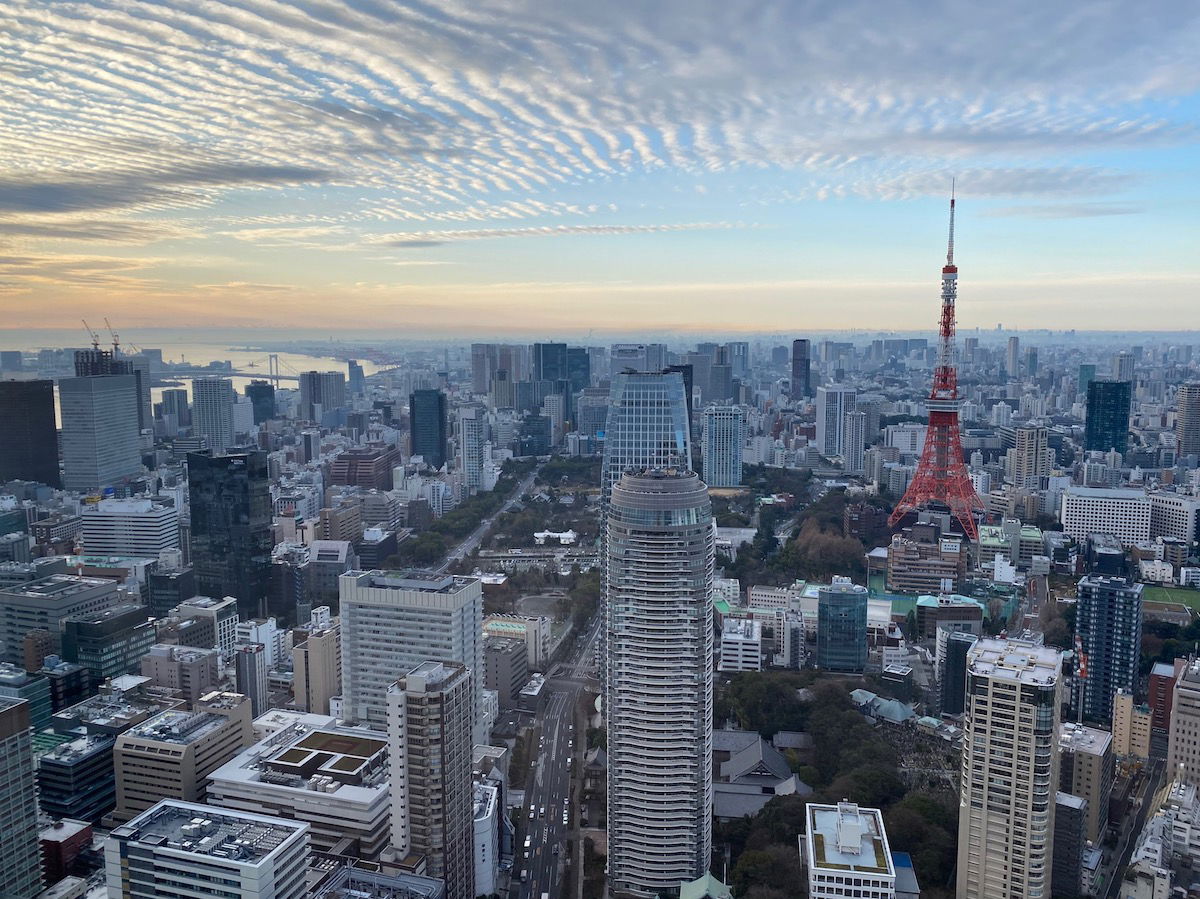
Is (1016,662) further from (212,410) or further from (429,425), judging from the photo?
(212,410)

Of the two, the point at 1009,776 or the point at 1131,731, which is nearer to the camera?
the point at 1009,776

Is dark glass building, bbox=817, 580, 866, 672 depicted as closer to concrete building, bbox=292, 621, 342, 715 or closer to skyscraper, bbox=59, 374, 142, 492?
concrete building, bbox=292, 621, 342, 715

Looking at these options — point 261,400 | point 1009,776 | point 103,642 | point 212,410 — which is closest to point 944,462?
point 1009,776

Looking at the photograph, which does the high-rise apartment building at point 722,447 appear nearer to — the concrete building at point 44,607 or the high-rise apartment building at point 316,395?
the concrete building at point 44,607

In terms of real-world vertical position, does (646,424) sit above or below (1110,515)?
above

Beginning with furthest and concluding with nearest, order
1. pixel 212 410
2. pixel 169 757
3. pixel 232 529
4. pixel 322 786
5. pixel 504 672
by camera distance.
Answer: pixel 212 410, pixel 232 529, pixel 504 672, pixel 169 757, pixel 322 786

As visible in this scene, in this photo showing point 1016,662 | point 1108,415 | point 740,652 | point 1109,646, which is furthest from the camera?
point 1108,415

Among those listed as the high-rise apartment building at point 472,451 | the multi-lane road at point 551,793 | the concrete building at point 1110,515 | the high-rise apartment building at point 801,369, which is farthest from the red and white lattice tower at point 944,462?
the high-rise apartment building at point 801,369

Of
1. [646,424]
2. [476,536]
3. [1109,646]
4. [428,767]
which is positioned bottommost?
[476,536]
